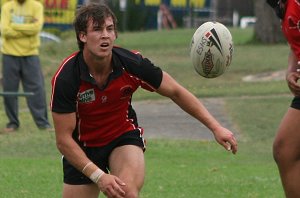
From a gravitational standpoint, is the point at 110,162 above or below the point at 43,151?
above

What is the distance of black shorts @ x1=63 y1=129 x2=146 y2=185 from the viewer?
7027mm

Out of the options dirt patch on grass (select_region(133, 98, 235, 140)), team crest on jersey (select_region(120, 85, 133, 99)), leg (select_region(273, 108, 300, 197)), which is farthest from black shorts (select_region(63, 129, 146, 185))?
dirt patch on grass (select_region(133, 98, 235, 140))

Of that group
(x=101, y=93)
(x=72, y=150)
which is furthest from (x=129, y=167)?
(x=101, y=93)

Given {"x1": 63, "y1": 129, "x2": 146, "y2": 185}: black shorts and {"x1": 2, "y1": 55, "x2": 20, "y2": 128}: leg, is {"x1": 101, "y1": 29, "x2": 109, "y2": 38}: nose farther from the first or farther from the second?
{"x1": 2, "y1": 55, "x2": 20, "y2": 128}: leg

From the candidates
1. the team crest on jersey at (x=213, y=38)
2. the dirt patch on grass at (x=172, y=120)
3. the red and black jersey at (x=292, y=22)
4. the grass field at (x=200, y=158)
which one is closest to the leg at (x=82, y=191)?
the team crest on jersey at (x=213, y=38)

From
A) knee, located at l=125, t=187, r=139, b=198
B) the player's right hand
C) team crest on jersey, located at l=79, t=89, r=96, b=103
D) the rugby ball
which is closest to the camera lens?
the player's right hand

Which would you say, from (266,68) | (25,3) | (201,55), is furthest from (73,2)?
(201,55)

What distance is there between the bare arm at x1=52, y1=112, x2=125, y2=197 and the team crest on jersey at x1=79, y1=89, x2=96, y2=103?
128 mm

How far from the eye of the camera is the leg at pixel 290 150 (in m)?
7.53

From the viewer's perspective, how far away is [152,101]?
19.2 m

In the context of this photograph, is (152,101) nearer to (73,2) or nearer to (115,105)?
(115,105)

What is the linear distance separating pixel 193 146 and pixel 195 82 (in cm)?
942

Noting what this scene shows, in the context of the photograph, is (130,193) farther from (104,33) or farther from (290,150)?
(290,150)

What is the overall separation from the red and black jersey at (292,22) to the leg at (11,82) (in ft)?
24.7
